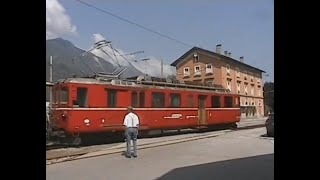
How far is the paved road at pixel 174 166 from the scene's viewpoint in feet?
28.9

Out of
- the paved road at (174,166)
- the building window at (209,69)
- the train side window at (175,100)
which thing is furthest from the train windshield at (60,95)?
the building window at (209,69)

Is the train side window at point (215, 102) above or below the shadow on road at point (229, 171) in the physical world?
above

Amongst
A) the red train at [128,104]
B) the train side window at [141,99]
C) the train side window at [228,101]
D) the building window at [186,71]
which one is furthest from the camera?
the building window at [186,71]

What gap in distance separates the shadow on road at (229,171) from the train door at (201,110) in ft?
37.7

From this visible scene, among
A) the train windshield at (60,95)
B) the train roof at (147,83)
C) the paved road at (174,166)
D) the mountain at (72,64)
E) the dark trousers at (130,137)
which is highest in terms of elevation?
the mountain at (72,64)

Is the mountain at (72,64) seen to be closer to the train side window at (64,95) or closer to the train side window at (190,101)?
the train side window at (64,95)

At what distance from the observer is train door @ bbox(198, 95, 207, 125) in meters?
23.0

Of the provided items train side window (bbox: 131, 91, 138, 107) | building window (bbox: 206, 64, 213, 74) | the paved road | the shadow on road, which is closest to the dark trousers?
the paved road

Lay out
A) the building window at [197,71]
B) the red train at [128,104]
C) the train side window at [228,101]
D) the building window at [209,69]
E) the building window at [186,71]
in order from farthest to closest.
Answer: the building window at [186,71], the building window at [197,71], the building window at [209,69], the train side window at [228,101], the red train at [128,104]

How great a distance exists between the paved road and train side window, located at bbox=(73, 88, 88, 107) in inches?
141

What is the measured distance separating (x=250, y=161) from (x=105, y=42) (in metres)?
11.9
